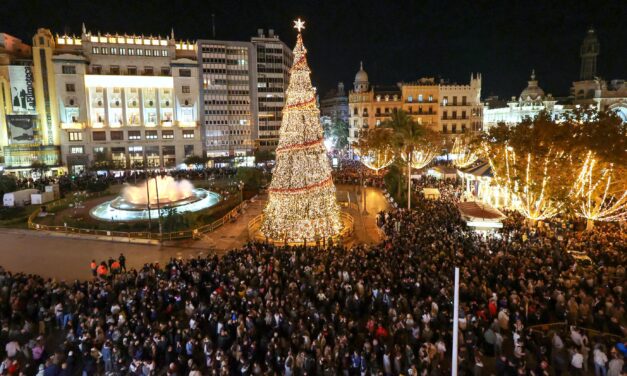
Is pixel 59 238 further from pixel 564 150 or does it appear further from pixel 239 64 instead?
pixel 239 64

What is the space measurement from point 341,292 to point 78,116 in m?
75.1

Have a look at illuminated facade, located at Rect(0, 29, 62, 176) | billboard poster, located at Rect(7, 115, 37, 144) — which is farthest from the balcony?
billboard poster, located at Rect(7, 115, 37, 144)

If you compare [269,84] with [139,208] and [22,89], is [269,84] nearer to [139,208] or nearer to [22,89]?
[22,89]

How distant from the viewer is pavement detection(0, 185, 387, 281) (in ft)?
76.1

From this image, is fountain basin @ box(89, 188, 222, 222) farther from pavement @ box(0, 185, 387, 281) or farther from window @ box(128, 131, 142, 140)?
window @ box(128, 131, 142, 140)

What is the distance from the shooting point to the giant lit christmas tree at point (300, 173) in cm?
2347

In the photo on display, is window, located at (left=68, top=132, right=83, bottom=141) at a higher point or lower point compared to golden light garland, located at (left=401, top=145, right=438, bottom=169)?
higher

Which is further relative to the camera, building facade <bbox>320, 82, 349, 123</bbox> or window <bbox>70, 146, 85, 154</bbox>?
building facade <bbox>320, 82, 349, 123</bbox>

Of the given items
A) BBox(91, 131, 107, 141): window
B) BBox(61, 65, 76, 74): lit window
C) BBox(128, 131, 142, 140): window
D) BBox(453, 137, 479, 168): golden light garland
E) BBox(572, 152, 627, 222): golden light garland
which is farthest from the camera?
BBox(128, 131, 142, 140): window

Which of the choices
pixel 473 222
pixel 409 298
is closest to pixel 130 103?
pixel 473 222

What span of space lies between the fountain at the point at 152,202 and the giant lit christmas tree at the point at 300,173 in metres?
13.2

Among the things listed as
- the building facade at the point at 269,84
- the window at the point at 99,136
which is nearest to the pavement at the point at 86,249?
the window at the point at 99,136

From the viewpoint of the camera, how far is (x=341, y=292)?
15.2 m

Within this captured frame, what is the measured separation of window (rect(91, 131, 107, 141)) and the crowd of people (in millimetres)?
64674
